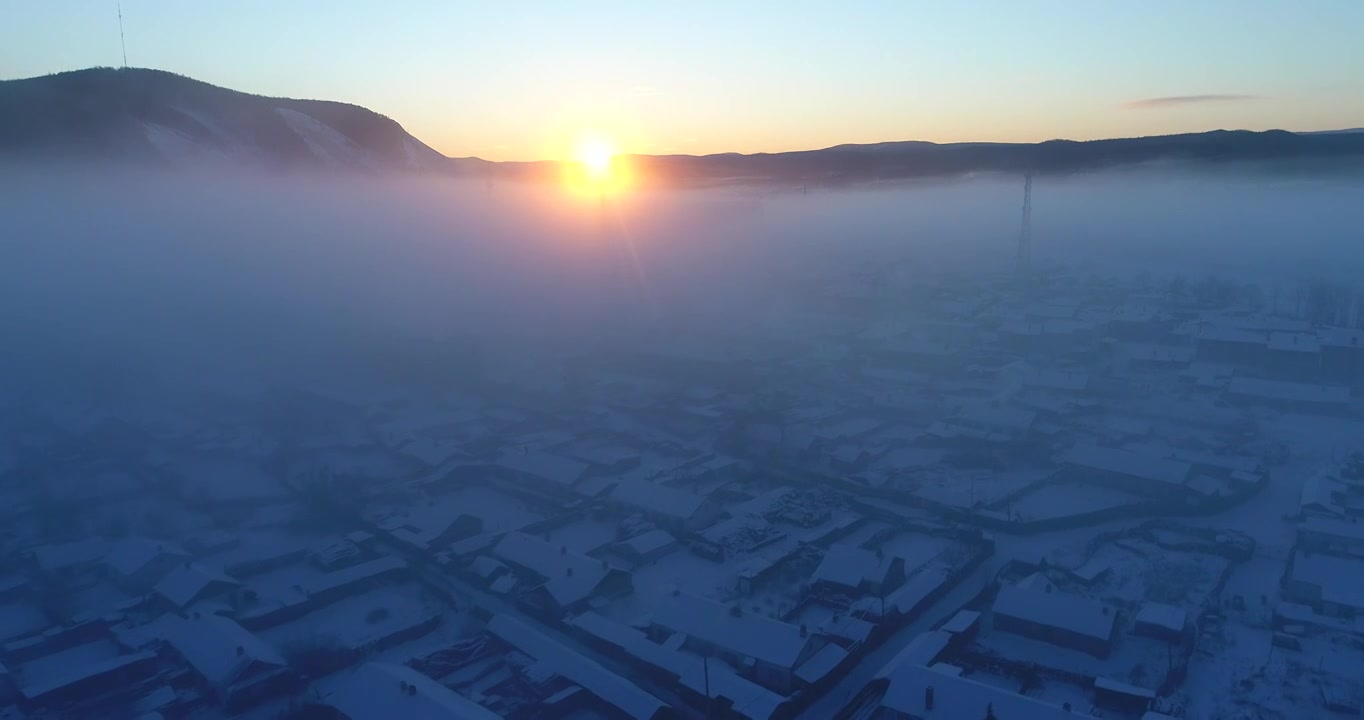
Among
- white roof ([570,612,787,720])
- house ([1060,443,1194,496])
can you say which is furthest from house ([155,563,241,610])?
house ([1060,443,1194,496])

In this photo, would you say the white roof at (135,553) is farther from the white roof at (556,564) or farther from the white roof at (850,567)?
the white roof at (850,567)

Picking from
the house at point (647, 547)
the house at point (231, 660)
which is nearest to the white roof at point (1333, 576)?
the house at point (647, 547)

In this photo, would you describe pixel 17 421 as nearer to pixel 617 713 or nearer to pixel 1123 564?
pixel 617 713

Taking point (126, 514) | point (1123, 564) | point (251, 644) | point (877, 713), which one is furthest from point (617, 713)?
point (126, 514)

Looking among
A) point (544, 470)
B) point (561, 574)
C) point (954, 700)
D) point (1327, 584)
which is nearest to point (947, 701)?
point (954, 700)

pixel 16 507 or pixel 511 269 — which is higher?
pixel 511 269
